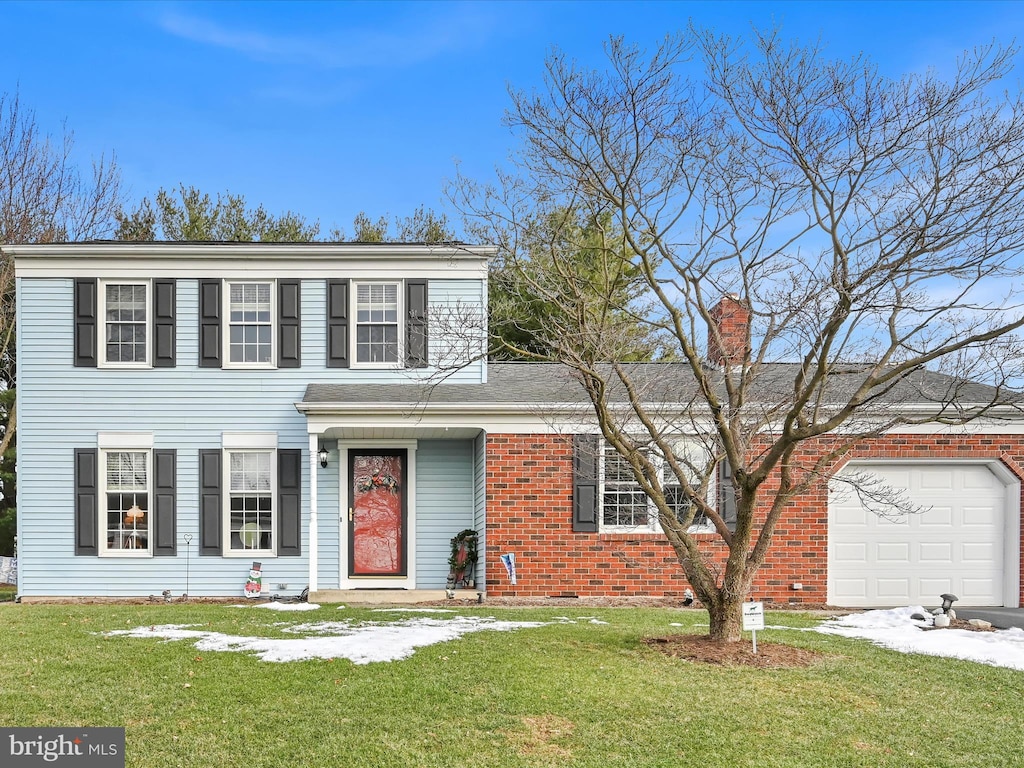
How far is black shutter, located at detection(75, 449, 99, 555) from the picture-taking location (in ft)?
42.9

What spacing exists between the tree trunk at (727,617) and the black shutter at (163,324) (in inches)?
347

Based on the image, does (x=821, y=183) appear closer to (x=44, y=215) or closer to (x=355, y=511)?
(x=355, y=511)

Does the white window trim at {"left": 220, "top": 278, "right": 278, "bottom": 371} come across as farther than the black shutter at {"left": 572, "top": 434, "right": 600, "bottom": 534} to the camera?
Yes

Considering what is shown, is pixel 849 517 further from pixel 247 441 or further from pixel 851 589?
pixel 247 441

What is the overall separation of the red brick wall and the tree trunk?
4155 mm

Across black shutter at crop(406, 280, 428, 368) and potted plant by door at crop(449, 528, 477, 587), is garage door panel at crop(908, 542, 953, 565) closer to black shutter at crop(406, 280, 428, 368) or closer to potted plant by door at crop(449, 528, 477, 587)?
potted plant by door at crop(449, 528, 477, 587)

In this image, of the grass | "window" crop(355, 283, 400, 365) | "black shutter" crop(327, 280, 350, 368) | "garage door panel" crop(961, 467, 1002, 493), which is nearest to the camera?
the grass

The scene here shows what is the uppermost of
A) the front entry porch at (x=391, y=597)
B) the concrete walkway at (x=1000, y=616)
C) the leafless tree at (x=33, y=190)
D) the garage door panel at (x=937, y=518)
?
the leafless tree at (x=33, y=190)

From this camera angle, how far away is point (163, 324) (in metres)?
13.3

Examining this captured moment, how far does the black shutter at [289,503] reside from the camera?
1312 centimetres

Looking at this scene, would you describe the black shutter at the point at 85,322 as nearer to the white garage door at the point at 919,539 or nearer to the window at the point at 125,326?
the window at the point at 125,326

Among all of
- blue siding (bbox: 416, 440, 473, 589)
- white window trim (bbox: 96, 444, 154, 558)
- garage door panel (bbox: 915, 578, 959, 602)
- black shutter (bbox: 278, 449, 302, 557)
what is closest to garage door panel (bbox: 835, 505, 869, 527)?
garage door panel (bbox: 915, 578, 959, 602)

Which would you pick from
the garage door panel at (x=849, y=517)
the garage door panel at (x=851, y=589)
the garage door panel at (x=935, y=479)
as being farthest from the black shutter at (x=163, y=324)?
the garage door panel at (x=935, y=479)

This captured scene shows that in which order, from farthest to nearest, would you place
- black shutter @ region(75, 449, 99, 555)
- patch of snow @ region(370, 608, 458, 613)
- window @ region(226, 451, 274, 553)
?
window @ region(226, 451, 274, 553) → black shutter @ region(75, 449, 99, 555) → patch of snow @ region(370, 608, 458, 613)
